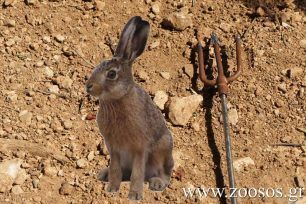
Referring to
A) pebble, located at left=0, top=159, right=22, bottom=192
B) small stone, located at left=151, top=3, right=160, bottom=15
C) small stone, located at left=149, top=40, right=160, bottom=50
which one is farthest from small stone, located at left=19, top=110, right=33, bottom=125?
small stone, located at left=151, top=3, right=160, bottom=15

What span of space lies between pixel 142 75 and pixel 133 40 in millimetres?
1813

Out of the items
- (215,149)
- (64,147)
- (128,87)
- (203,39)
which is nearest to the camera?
(128,87)

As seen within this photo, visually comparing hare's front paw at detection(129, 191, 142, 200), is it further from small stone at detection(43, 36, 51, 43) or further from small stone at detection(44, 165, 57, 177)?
small stone at detection(43, 36, 51, 43)

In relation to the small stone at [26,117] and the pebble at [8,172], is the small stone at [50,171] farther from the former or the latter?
Result: the small stone at [26,117]

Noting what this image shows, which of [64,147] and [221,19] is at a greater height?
[221,19]

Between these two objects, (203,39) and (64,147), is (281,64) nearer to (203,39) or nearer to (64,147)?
(203,39)

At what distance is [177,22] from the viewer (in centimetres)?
436

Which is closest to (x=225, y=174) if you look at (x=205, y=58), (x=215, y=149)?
(x=215, y=149)

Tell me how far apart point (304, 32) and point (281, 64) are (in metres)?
0.46

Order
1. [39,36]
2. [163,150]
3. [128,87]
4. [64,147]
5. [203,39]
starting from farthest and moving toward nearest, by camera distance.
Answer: [203,39]
[39,36]
[64,147]
[163,150]
[128,87]

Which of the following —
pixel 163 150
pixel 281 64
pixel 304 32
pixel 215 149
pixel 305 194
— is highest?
pixel 304 32

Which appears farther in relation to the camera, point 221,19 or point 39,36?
point 221,19

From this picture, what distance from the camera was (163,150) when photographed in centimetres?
235

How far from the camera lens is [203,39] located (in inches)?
172
